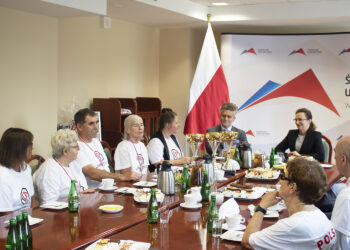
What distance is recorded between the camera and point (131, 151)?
420cm

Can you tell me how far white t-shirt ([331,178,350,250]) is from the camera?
92.2 inches

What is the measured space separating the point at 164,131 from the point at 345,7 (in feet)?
11.1

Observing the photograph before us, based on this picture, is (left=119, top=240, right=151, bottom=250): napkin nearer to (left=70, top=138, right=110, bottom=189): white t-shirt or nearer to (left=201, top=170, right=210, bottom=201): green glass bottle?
(left=201, top=170, right=210, bottom=201): green glass bottle

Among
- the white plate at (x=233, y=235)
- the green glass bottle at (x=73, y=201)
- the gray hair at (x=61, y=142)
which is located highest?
the gray hair at (x=61, y=142)

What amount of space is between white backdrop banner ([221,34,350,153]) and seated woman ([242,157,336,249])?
17.5ft

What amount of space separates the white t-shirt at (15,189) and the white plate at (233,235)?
55.3 inches

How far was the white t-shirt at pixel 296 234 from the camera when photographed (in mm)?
2084

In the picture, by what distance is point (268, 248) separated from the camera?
211cm

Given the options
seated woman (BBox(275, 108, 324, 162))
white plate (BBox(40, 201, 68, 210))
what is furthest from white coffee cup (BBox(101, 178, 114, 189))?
seated woman (BBox(275, 108, 324, 162))

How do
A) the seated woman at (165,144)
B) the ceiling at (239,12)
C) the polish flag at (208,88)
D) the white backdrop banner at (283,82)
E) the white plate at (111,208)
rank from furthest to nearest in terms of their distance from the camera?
the white backdrop banner at (283,82) < the polish flag at (208,88) < the ceiling at (239,12) < the seated woman at (165,144) < the white plate at (111,208)

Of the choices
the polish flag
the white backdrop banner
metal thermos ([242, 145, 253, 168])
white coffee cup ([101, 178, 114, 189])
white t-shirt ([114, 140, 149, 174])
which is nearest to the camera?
white coffee cup ([101, 178, 114, 189])

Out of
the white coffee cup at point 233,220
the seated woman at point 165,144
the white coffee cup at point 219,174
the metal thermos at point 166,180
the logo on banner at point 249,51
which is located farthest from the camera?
the logo on banner at point 249,51

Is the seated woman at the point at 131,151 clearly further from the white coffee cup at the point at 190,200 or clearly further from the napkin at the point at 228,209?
the napkin at the point at 228,209

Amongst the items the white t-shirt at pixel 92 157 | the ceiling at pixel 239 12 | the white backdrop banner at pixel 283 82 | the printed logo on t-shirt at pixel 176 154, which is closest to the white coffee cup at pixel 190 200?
the white t-shirt at pixel 92 157
